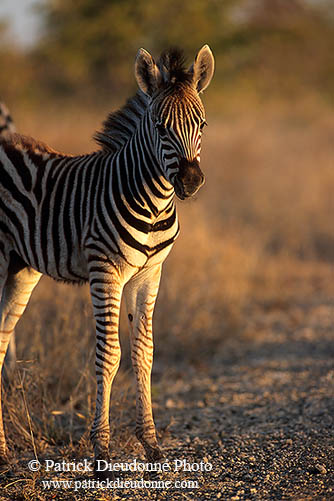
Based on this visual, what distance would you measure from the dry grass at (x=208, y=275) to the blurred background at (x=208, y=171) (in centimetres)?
2

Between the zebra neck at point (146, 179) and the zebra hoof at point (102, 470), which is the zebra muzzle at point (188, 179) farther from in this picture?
the zebra hoof at point (102, 470)

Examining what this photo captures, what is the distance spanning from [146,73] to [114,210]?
0.87 meters

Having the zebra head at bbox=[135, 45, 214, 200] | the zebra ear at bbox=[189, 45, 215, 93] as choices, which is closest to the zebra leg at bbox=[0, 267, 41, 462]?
the zebra head at bbox=[135, 45, 214, 200]

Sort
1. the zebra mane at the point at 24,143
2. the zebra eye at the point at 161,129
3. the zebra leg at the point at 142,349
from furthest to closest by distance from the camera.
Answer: the zebra mane at the point at 24,143 → the zebra leg at the point at 142,349 → the zebra eye at the point at 161,129

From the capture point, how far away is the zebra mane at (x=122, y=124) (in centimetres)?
410

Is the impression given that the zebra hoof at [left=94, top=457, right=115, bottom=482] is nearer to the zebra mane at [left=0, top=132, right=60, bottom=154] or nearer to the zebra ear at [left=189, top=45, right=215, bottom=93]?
the zebra mane at [left=0, top=132, right=60, bottom=154]

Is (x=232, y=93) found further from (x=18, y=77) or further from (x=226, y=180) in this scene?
(x=226, y=180)

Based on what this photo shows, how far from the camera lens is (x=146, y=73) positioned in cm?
381

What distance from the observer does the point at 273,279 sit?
365 inches

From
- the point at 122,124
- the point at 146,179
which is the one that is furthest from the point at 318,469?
the point at 122,124

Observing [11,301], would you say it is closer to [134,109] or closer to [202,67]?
[134,109]

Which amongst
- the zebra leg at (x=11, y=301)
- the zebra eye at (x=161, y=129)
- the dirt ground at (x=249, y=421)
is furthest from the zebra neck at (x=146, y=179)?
the dirt ground at (x=249, y=421)

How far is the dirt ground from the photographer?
3.78 m

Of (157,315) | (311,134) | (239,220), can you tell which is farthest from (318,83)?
(157,315)
